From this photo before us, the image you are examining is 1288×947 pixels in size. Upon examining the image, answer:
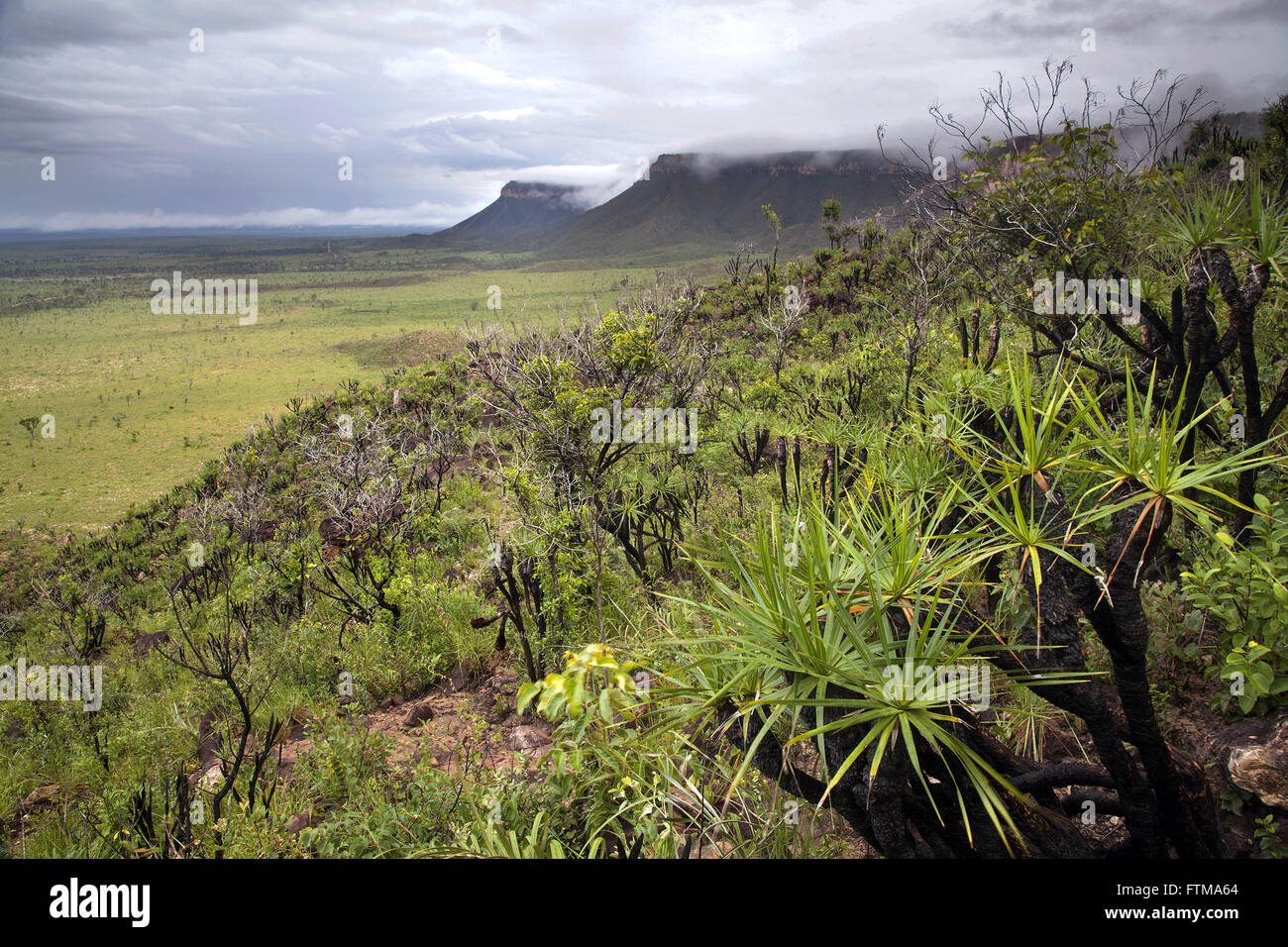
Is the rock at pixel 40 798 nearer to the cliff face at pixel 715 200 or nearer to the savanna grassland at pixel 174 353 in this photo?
the savanna grassland at pixel 174 353

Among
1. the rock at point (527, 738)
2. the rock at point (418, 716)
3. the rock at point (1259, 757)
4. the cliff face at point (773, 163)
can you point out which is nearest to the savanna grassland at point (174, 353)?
the rock at point (418, 716)

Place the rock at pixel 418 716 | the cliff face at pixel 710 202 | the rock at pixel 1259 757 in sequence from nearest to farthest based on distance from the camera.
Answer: the rock at pixel 1259 757 < the rock at pixel 418 716 < the cliff face at pixel 710 202

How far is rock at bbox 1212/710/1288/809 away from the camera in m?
2.50

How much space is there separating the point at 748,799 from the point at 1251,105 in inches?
852

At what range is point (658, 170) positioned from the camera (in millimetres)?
171875

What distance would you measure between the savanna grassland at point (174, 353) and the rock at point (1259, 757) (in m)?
7.30

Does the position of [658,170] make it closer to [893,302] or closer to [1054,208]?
[893,302]

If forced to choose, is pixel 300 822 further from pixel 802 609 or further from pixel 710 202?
pixel 710 202

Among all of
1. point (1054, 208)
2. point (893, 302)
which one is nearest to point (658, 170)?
point (893, 302)

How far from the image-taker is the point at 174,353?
57625 millimetres

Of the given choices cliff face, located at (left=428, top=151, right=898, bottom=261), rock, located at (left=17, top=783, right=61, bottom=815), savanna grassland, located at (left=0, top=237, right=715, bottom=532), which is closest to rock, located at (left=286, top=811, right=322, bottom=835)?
rock, located at (left=17, top=783, right=61, bottom=815)

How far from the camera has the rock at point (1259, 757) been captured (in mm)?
2502

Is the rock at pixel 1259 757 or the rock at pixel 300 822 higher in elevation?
the rock at pixel 1259 757

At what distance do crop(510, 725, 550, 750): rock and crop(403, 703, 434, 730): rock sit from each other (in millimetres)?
851
